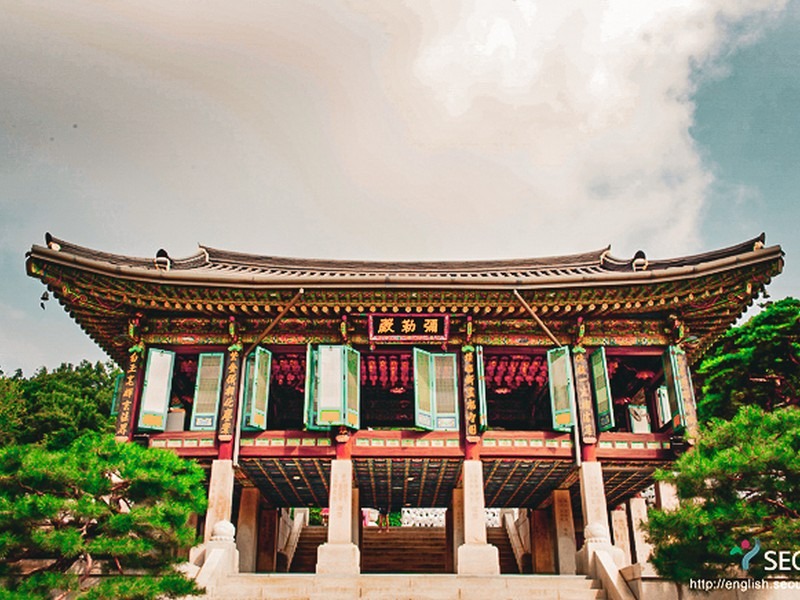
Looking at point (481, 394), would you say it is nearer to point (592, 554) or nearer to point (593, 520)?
point (593, 520)

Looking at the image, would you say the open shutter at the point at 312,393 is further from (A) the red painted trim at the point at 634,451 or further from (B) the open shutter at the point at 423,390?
(A) the red painted trim at the point at 634,451

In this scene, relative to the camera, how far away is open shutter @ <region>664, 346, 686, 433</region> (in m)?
15.9

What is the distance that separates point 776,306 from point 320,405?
58.4 feet

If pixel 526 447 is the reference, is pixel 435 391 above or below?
above

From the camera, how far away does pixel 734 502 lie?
32.8 feet

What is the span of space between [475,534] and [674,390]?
6.01 m

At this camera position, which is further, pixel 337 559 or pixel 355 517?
pixel 355 517

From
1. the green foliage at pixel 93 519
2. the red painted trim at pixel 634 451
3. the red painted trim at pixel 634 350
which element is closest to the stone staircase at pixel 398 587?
the green foliage at pixel 93 519

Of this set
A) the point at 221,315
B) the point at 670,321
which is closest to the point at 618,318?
the point at 670,321

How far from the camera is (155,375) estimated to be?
1661cm

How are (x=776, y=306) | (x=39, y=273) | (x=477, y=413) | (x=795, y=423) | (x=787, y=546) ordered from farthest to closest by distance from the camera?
1. (x=776, y=306)
2. (x=477, y=413)
3. (x=39, y=273)
4. (x=795, y=423)
5. (x=787, y=546)

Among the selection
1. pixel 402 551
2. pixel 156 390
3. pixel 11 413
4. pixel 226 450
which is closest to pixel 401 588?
pixel 226 450

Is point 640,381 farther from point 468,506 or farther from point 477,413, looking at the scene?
point 468,506

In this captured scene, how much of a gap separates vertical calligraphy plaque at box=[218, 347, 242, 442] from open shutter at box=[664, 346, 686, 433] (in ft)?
35.1
